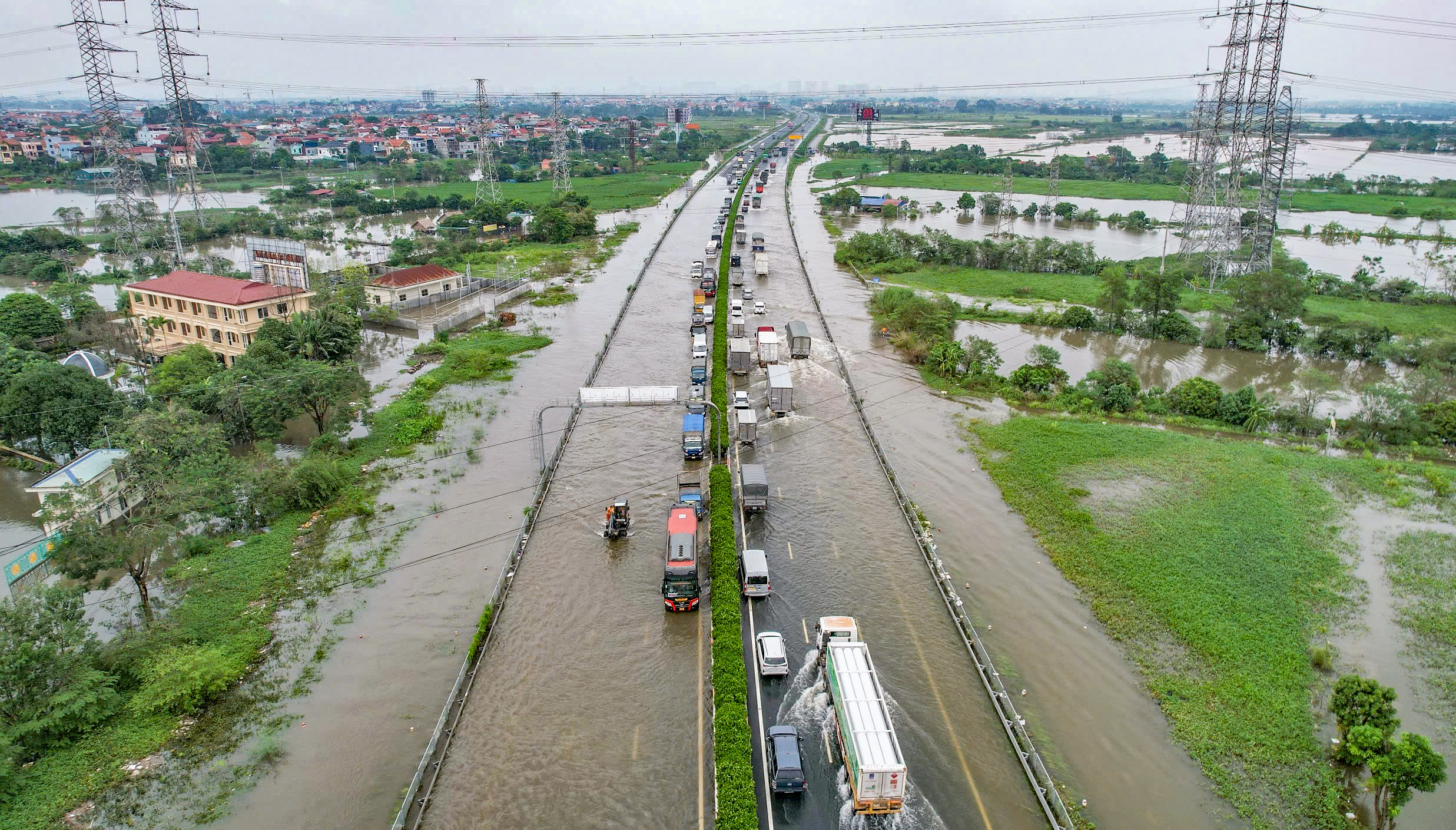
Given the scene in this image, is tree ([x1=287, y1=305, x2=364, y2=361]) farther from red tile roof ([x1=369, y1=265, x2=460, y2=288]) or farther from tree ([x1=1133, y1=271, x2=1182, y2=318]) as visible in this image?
tree ([x1=1133, y1=271, x2=1182, y2=318])

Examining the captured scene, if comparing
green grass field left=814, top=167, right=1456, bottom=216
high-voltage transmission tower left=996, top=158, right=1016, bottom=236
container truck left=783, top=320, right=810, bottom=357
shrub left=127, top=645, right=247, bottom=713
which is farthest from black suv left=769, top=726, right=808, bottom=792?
green grass field left=814, top=167, right=1456, bottom=216

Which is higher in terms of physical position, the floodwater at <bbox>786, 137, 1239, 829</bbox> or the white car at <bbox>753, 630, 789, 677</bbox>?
the white car at <bbox>753, 630, 789, 677</bbox>

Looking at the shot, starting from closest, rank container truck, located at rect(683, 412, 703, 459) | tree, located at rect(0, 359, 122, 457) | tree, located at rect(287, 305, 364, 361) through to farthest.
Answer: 1. tree, located at rect(0, 359, 122, 457)
2. container truck, located at rect(683, 412, 703, 459)
3. tree, located at rect(287, 305, 364, 361)

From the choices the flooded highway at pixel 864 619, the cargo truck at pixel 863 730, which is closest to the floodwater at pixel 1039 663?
the flooded highway at pixel 864 619

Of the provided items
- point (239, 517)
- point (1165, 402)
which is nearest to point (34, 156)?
point (239, 517)

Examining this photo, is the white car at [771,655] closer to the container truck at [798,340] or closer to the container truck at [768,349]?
the container truck at [768,349]

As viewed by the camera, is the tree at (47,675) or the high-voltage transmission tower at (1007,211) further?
the high-voltage transmission tower at (1007,211)
